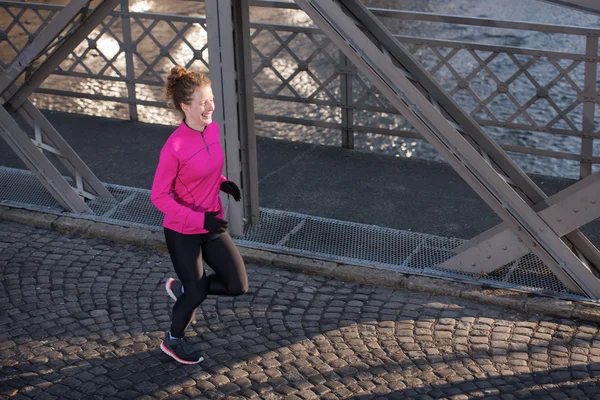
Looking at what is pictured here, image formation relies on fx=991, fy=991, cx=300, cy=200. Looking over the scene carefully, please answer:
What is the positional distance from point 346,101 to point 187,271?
14.4 ft

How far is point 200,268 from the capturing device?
6.10 m

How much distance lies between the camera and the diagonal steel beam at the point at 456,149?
6.84m

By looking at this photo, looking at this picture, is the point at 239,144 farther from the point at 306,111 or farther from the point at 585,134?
the point at 306,111

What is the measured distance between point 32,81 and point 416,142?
4.30 metres

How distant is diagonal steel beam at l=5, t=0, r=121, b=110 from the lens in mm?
8047

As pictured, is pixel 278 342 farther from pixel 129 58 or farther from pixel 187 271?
pixel 129 58

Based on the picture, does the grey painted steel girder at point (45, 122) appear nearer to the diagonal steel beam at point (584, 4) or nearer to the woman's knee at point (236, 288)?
the woman's knee at point (236, 288)

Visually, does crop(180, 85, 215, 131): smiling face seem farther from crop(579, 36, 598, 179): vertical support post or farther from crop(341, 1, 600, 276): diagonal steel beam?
crop(579, 36, 598, 179): vertical support post

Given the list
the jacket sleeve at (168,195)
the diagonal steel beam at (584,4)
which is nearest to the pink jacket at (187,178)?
the jacket sleeve at (168,195)

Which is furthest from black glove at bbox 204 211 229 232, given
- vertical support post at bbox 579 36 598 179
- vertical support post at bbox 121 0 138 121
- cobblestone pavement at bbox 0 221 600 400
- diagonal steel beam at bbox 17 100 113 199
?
vertical support post at bbox 121 0 138 121

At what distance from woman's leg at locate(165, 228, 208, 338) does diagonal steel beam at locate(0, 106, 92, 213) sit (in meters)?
2.64

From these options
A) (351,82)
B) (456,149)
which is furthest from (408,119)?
(351,82)

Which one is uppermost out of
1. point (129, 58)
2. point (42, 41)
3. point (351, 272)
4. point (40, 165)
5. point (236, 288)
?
point (42, 41)

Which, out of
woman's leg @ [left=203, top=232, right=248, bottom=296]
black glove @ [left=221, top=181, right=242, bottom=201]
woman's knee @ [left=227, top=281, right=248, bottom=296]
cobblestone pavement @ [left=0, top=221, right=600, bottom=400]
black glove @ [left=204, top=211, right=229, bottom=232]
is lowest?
cobblestone pavement @ [left=0, top=221, right=600, bottom=400]
